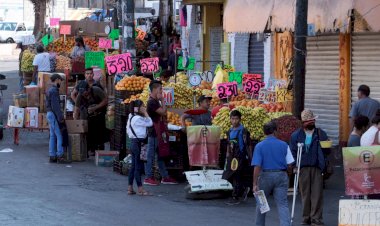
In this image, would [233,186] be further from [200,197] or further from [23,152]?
[23,152]

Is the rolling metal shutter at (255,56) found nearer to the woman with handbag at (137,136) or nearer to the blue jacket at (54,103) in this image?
the blue jacket at (54,103)

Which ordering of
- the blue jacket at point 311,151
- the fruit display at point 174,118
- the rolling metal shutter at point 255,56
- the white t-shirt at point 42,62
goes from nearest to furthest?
1. the blue jacket at point 311,151
2. the fruit display at point 174,118
3. the rolling metal shutter at point 255,56
4. the white t-shirt at point 42,62

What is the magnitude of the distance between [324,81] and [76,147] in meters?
5.19

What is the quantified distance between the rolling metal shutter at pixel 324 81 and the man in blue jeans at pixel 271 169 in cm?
807

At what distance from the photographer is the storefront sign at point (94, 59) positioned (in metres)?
24.7

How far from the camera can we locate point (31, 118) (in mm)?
22094

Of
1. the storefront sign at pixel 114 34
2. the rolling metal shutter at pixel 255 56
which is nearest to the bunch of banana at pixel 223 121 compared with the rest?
the rolling metal shutter at pixel 255 56

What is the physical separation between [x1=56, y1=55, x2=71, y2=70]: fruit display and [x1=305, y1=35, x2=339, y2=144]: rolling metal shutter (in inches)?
354

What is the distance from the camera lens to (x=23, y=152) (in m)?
21.4

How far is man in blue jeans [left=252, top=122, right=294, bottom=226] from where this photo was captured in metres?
12.1

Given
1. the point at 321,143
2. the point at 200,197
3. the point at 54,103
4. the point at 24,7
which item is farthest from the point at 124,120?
the point at 24,7

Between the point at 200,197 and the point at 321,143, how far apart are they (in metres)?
2.93

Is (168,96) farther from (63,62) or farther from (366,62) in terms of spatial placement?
(63,62)

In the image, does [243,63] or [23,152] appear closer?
[23,152]
